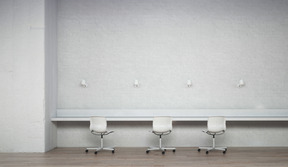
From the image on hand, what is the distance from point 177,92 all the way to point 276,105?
2248 millimetres

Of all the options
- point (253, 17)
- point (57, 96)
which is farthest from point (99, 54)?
point (253, 17)

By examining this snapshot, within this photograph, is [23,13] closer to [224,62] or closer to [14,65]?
[14,65]

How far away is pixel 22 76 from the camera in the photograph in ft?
21.1

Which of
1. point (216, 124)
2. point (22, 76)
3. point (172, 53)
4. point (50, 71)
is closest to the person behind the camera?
point (216, 124)

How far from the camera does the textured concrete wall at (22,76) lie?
6.36 metres

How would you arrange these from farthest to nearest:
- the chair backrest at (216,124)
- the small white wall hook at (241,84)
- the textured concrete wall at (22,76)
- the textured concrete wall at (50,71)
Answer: the small white wall hook at (241,84) → the textured concrete wall at (50,71) → the textured concrete wall at (22,76) → the chair backrest at (216,124)

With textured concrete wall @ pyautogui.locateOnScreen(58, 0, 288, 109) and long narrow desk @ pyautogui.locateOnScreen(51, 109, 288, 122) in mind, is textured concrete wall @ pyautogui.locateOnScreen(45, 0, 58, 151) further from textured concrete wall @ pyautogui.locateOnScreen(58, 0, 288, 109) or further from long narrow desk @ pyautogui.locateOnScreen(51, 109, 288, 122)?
long narrow desk @ pyautogui.locateOnScreen(51, 109, 288, 122)

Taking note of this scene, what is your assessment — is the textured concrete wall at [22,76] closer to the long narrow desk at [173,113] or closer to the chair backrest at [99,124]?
the long narrow desk at [173,113]

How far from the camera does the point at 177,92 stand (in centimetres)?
722

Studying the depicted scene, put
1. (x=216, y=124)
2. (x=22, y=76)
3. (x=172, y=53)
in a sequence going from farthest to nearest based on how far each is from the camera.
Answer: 1. (x=172, y=53)
2. (x=22, y=76)
3. (x=216, y=124)

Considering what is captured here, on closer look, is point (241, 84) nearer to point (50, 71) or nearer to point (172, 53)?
point (172, 53)

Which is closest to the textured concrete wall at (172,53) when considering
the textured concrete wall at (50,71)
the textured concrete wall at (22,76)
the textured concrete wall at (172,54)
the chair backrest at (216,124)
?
the textured concrete wall at (172,54)

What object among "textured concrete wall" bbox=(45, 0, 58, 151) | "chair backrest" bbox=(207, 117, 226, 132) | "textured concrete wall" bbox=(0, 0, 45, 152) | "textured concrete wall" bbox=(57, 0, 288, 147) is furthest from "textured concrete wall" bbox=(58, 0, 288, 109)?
"chair backrest" bbox=(207, 117, 226, 132)

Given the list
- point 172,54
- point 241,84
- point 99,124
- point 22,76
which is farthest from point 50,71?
point 241,84
